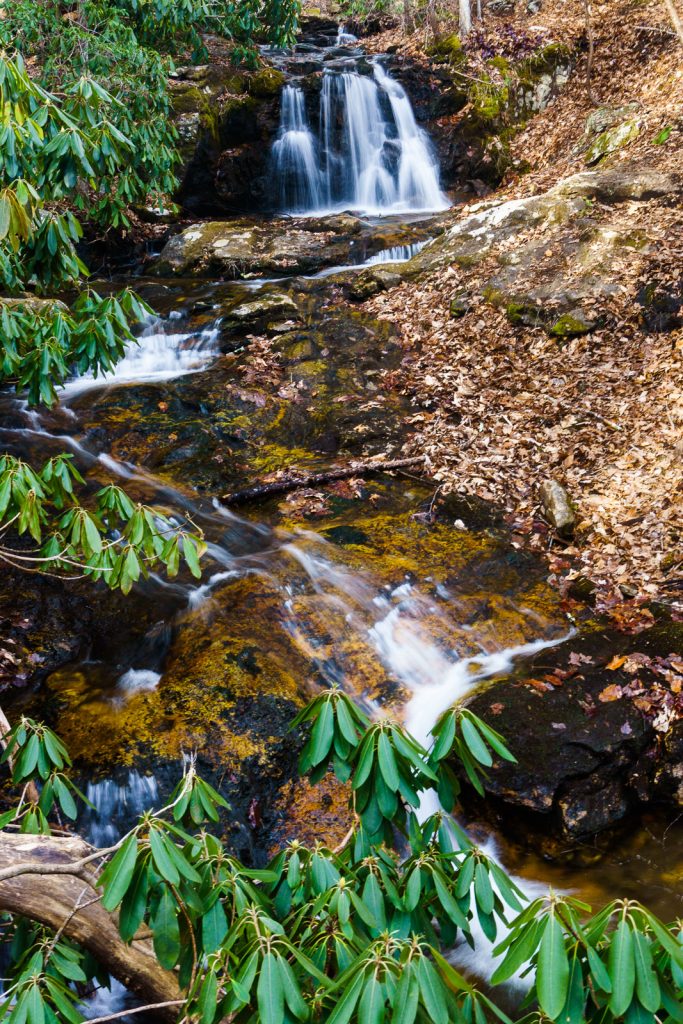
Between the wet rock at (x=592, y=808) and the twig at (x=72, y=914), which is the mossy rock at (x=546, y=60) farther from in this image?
the twig at (x=72, y=914)

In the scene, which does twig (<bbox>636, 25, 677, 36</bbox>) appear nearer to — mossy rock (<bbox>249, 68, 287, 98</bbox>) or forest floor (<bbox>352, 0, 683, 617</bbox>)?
forest floor (<bbox>352, 0, 683, 617</bbox>)

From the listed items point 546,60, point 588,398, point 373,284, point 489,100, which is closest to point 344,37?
point 489,100

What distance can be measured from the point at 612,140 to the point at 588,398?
5.93 m

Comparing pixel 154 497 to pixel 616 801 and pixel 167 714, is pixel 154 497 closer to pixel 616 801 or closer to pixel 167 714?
pixel 167 714

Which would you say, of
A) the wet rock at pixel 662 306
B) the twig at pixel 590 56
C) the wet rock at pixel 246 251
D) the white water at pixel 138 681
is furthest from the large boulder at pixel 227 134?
the white water at pixel 138 681

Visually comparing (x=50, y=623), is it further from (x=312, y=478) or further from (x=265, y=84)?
(x=265, y=84)

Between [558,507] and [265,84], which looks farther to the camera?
[265,84]

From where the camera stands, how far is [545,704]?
480cm

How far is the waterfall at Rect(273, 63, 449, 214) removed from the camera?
15328mm

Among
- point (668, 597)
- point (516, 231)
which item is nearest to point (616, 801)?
point (668, 597)

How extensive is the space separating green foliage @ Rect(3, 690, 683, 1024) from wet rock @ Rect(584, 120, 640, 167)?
11556mm

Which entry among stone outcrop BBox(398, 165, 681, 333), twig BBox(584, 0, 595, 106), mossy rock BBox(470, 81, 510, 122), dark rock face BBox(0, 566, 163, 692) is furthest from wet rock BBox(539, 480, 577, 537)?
mossy rock BBox(470, 81, 510, 122)

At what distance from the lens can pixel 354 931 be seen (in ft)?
6.69

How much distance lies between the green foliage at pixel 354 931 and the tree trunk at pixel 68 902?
11 centimetres
